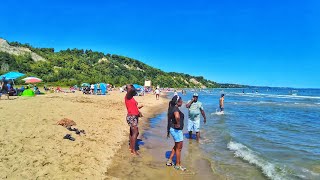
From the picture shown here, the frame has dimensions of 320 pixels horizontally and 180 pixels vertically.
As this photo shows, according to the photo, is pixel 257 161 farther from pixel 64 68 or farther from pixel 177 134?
pixel 64 68

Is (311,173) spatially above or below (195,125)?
below

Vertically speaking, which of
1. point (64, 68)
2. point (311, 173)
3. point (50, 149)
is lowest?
point (311, 173)

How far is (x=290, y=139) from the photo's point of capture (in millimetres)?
12414

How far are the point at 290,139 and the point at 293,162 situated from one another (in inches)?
164

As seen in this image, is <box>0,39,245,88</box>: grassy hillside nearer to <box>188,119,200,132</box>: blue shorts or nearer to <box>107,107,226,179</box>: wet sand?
<box>188,119,200,132</box>: blue shorts

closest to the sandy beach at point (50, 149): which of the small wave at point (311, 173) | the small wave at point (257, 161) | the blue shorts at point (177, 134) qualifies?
the blue shorts at point (177, 134)

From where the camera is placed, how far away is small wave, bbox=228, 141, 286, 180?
7.31 metres

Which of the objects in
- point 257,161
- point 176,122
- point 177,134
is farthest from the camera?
point 257,161

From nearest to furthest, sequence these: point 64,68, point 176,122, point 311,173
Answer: point 176,122 < point 311,173 < point 64,68

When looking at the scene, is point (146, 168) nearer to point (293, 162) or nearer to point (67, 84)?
point (293, 162)

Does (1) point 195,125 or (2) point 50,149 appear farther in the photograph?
(1) point 195,125

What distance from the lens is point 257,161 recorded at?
838 centimetres

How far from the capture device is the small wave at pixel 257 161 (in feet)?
24.0

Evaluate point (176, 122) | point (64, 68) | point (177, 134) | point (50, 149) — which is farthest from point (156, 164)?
point (64, 68)
